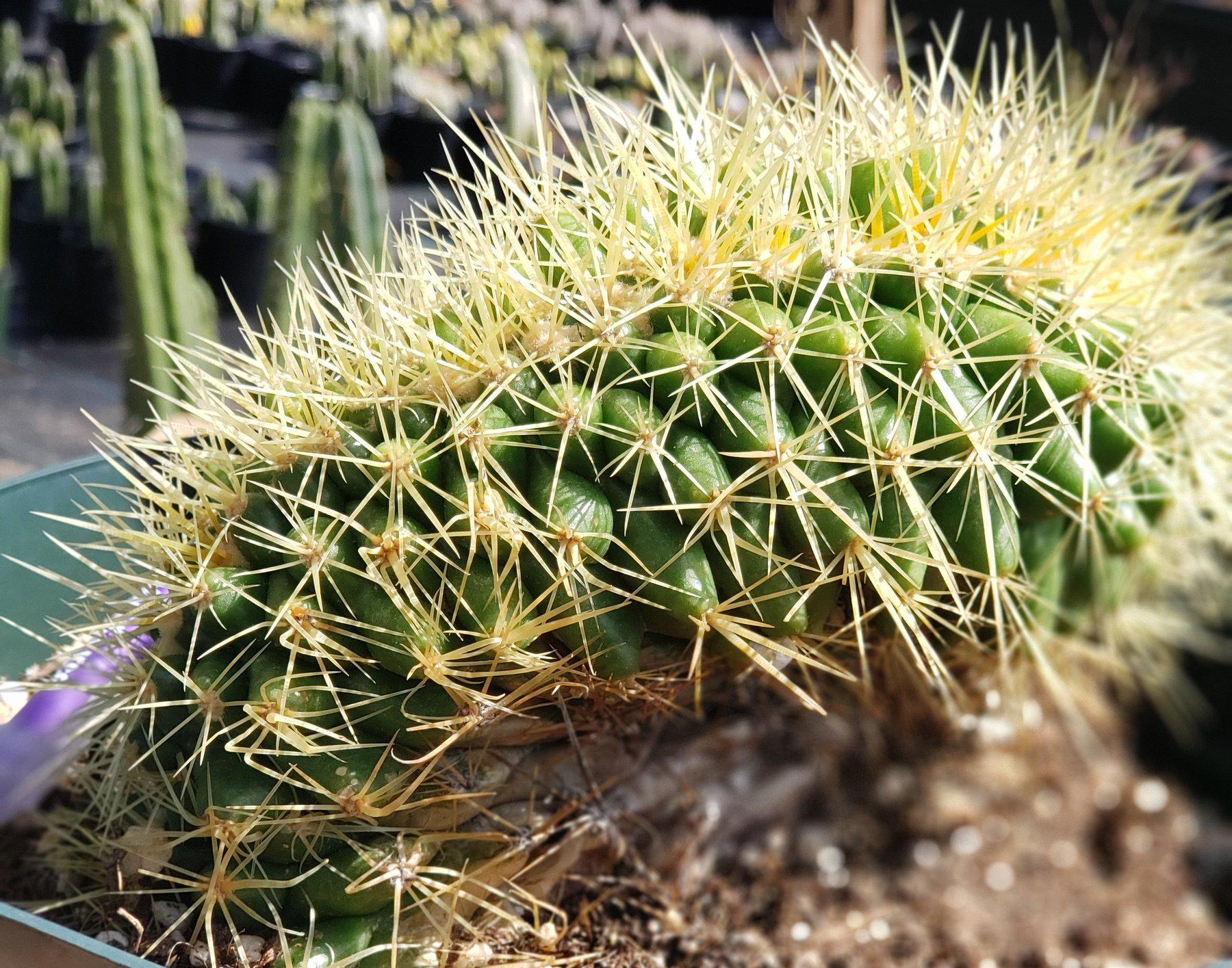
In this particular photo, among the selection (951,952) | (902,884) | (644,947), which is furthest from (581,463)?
(902,884)

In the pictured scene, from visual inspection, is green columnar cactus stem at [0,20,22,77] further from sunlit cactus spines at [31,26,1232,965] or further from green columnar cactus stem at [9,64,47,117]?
sunlit cactus spines at [31,26,1232,965]

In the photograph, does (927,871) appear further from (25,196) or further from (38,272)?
(25,196)

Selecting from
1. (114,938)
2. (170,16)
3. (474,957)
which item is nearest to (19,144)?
(170,16)

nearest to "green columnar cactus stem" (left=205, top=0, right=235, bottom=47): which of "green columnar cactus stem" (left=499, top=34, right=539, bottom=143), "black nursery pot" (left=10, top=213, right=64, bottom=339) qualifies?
"green columnar cactus stem" (left=499, top=34, right=539, bottom=143)

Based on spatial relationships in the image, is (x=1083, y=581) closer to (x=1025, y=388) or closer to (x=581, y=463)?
(x=1025, y=388)

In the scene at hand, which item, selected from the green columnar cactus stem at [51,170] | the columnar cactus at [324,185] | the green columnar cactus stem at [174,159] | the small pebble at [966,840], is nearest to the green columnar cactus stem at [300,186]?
the columnar cactus at [324,185]
